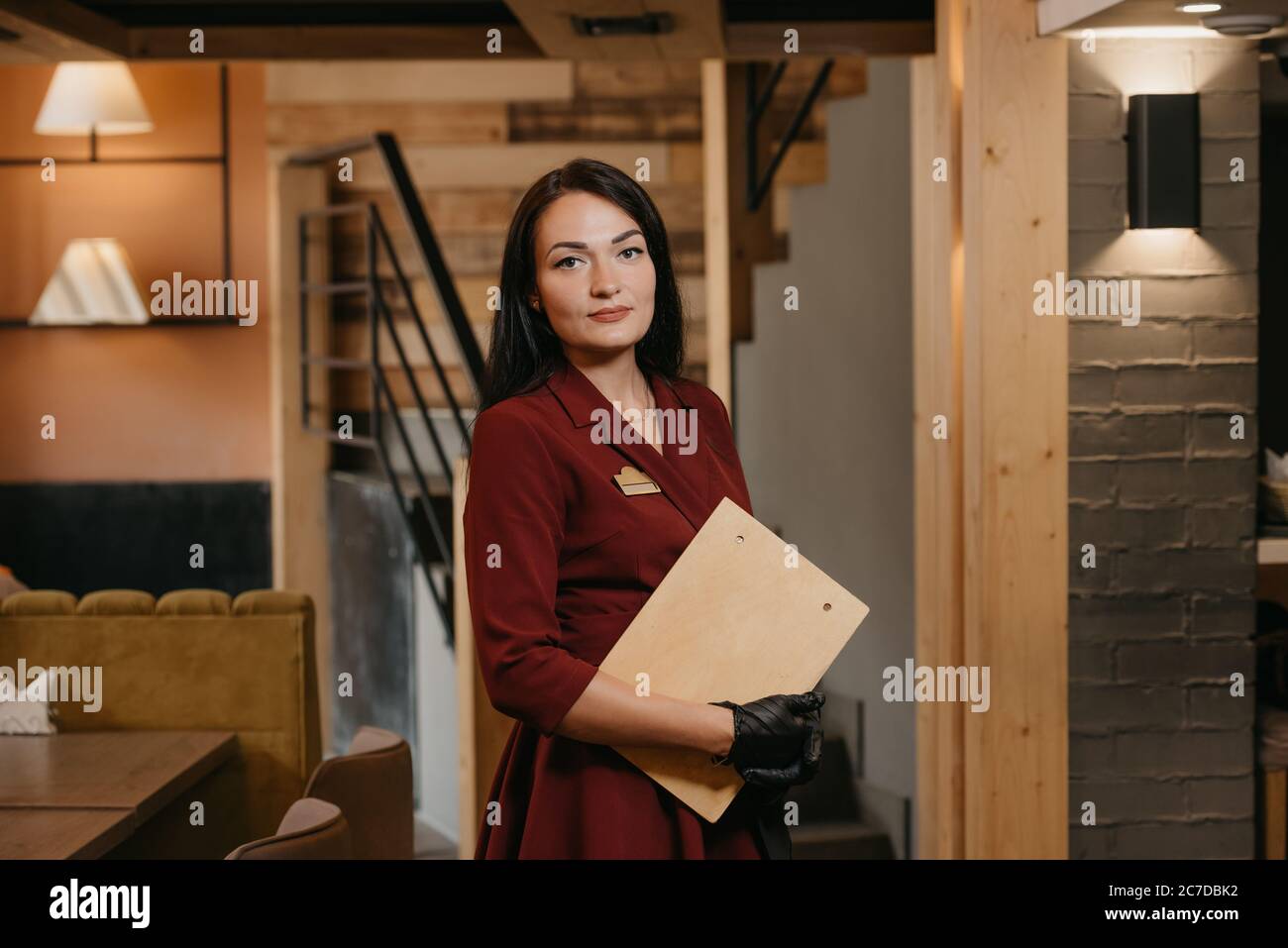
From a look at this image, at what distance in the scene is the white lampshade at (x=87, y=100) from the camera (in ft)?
17.3

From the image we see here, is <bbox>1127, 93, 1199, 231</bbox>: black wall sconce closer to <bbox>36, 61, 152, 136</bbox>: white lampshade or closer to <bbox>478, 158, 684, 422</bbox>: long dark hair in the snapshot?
<bbox>478, 158, 684, 422</bbox>: long dark hair

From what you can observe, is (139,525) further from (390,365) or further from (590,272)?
(590,272)

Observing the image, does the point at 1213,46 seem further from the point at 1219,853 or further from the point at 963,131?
the point at 1219,853

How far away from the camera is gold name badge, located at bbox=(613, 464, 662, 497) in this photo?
1520mm

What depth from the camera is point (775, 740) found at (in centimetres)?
150

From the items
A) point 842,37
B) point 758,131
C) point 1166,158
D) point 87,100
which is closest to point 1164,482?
point 1166,158

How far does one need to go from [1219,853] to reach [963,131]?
158cm

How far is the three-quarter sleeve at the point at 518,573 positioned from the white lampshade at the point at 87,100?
442 centimetres

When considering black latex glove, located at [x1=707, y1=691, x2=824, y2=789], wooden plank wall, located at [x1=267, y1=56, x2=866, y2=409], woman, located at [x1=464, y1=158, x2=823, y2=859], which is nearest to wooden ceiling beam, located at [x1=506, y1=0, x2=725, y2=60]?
woman, located at [x1=464, y1=158, x2=823, y2=859]

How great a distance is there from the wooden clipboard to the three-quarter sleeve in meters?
0.09

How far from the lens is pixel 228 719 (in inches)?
115
